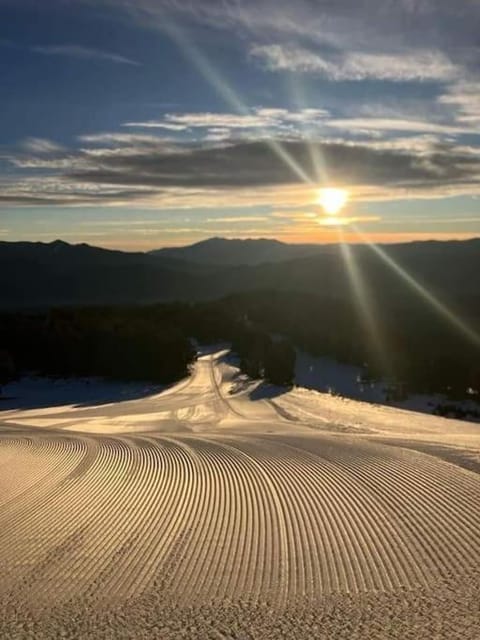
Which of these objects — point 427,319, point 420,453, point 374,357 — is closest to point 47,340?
point 374,357

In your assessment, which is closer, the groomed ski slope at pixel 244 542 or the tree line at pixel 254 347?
the groomed ski slope at pixel 244 542

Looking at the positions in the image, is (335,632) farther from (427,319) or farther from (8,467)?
(427,319)

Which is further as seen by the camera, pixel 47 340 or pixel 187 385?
pixel 47 340

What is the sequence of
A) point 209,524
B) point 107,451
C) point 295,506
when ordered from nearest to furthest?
1. point 209,524
2. point 295,506
3. point 107,451

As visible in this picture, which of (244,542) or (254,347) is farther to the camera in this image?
(254,347)

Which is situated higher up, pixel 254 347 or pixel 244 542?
pixel 254 347

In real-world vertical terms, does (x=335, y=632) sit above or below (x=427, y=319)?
below

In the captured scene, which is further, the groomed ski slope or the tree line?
the tree line

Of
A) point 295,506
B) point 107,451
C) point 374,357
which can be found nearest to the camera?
point 295,506
